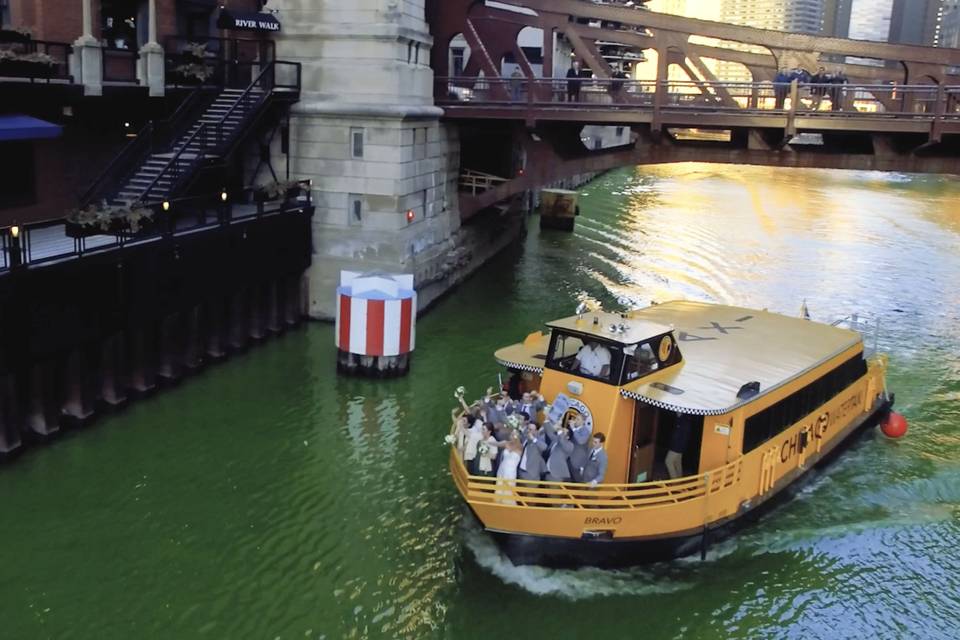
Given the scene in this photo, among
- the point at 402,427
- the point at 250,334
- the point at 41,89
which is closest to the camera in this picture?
the point at 402,427

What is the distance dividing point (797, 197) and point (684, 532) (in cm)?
5896

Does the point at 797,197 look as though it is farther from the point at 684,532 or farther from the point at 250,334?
the point at 684,532

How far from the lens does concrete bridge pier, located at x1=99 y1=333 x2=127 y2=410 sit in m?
22.3

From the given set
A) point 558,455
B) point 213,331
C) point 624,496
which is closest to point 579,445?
point 558,455

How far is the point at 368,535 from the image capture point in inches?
691

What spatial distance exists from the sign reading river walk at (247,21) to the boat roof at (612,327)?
16902 millimetres

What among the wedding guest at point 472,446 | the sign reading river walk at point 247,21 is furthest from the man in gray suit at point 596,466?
the sign reading river walk at point 247,21

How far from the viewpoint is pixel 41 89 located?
24438 mm

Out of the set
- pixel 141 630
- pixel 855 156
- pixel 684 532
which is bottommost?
pixel 141 630

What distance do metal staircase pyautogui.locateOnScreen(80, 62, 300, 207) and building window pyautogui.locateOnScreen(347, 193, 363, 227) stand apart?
373cm

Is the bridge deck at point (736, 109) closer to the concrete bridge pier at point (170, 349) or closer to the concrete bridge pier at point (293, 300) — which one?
the concrete bridge pier at point (293, 300)

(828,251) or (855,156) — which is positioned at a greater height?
(855,156)

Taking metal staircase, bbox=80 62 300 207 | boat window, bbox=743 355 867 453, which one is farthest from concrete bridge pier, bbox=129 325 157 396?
boat window, bbox=743 355 867 453

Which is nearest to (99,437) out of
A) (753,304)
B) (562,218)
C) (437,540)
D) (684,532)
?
(437,540)
